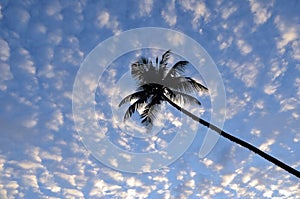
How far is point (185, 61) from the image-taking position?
72.0 ft

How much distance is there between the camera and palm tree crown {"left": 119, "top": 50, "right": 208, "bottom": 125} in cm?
2169

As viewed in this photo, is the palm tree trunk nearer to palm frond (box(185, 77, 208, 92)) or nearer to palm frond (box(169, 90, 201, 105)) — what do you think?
palm frond (box(169, 90, 201, 105))

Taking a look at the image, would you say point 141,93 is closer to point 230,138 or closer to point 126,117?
point 126,117

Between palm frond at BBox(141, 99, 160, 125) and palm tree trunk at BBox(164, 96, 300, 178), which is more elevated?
palm frond at BBox(141, 99, 160, 125)

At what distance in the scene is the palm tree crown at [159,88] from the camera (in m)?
21.7

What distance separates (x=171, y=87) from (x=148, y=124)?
10.7 feet

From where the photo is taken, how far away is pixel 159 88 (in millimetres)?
22172

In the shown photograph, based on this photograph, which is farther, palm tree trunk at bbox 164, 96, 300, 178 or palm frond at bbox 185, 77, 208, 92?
palm frond at bbox 185, 77, 208, 92

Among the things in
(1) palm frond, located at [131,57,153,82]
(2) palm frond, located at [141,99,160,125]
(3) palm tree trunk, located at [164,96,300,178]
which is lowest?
(3) palm tree trunk, located at [164,96,300,178]

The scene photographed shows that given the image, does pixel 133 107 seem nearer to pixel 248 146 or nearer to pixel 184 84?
pixel 184 84

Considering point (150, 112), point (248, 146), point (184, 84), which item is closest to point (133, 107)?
point (150, 112)

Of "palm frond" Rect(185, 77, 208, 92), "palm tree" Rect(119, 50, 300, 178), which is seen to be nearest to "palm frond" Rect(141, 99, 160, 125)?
"palm tree" Rect(119, 50, 300, 178)

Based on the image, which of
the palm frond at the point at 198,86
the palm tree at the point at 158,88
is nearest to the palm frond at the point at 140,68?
the palm tree at the point at 158,88

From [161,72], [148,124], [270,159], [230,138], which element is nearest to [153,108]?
[148,124]
